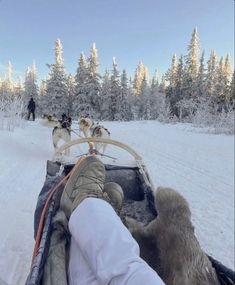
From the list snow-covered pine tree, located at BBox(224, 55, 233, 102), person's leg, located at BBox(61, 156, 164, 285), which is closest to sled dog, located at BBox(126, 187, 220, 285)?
person's leg, located at BBox(61, 156, 164, 285)

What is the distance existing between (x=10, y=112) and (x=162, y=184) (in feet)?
16.1

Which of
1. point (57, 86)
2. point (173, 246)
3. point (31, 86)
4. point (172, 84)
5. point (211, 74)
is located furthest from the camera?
point (172, 84)

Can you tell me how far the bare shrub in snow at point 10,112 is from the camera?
7612 millimetres

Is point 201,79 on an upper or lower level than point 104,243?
upper

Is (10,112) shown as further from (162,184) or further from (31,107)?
(162,184)

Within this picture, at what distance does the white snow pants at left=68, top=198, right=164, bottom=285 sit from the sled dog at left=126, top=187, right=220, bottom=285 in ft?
1.05

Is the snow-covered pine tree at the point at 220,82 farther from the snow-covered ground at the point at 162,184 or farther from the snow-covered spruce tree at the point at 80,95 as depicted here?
the snow-covered ground at the point at 162,184

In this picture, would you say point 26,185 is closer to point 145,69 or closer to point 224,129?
point 224,129

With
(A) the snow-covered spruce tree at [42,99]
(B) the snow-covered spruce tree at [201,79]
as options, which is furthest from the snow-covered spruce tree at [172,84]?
(A) the snow-covered spruce tree at [42,99]

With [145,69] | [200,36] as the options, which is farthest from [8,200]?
[145,69]

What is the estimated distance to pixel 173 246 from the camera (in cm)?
157

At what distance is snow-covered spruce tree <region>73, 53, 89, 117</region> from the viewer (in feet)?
27.0

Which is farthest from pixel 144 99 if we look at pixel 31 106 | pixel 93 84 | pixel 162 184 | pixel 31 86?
pixel 162 184

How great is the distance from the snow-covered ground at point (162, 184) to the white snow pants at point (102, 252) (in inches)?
29.8
